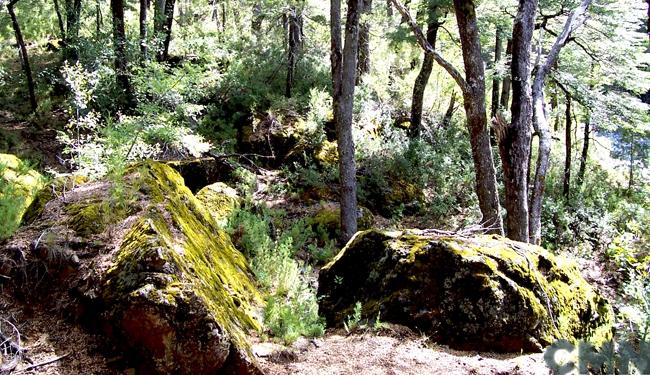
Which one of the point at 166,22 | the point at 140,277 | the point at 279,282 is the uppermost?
the point at 166,22

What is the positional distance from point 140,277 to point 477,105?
586 cm

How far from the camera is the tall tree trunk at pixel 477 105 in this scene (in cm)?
719

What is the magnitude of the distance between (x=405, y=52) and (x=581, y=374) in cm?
1706

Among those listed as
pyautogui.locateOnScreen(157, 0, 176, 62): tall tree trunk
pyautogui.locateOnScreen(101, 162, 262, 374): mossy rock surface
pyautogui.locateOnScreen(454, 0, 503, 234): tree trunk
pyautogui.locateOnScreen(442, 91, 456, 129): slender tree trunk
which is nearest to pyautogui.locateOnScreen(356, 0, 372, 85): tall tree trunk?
pyautogui.locateOnScreen(442, 91, 456, 129): slender tree trunk

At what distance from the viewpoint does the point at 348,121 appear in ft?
30.2

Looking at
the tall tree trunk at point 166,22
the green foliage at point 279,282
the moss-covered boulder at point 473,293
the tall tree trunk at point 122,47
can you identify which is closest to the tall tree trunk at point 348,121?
the green foliage at point 279,282

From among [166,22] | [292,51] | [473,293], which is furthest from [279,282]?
[166,22]

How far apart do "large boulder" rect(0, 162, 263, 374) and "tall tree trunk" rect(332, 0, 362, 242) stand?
5318 mm

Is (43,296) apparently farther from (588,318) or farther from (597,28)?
(597,28)

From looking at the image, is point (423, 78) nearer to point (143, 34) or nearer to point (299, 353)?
point (143, 34)

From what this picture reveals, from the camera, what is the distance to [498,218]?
7.56m

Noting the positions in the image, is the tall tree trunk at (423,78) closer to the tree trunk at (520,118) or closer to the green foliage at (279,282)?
the tree trunk at (520,118)

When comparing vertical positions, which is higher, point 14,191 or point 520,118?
point 520,118

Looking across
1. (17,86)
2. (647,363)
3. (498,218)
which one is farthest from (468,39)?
(17,86)
